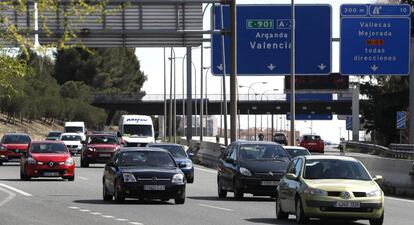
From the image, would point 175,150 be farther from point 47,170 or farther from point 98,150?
point 98,150

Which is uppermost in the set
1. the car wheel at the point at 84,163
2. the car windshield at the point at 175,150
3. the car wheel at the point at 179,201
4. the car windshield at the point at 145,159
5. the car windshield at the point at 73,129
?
the car windshield at the point at 145,159

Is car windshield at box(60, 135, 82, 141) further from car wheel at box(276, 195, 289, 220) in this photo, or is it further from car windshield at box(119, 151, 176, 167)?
car wheel at box(276, 195, 289, 220)

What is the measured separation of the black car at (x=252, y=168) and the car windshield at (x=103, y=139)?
2270 cm

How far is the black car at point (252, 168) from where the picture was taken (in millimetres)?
29734

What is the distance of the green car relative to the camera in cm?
2130

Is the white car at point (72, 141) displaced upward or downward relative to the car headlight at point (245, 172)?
downward

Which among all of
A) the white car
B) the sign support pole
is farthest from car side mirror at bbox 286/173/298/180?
the white car

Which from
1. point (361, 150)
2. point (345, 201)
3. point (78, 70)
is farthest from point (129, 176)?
point (78, 70)

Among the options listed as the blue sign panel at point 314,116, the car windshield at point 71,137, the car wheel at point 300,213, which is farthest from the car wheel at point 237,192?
the blue sign panel at point 314,116

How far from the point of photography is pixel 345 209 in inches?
838

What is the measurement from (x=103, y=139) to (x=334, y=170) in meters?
32.5

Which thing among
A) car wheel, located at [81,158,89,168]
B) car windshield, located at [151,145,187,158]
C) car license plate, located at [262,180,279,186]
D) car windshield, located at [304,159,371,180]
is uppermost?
car windshield, located at [304,159,371,180]

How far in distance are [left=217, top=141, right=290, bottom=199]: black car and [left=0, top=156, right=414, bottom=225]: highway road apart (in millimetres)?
368

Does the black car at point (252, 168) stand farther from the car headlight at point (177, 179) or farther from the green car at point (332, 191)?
the green car at point (332, 191)
